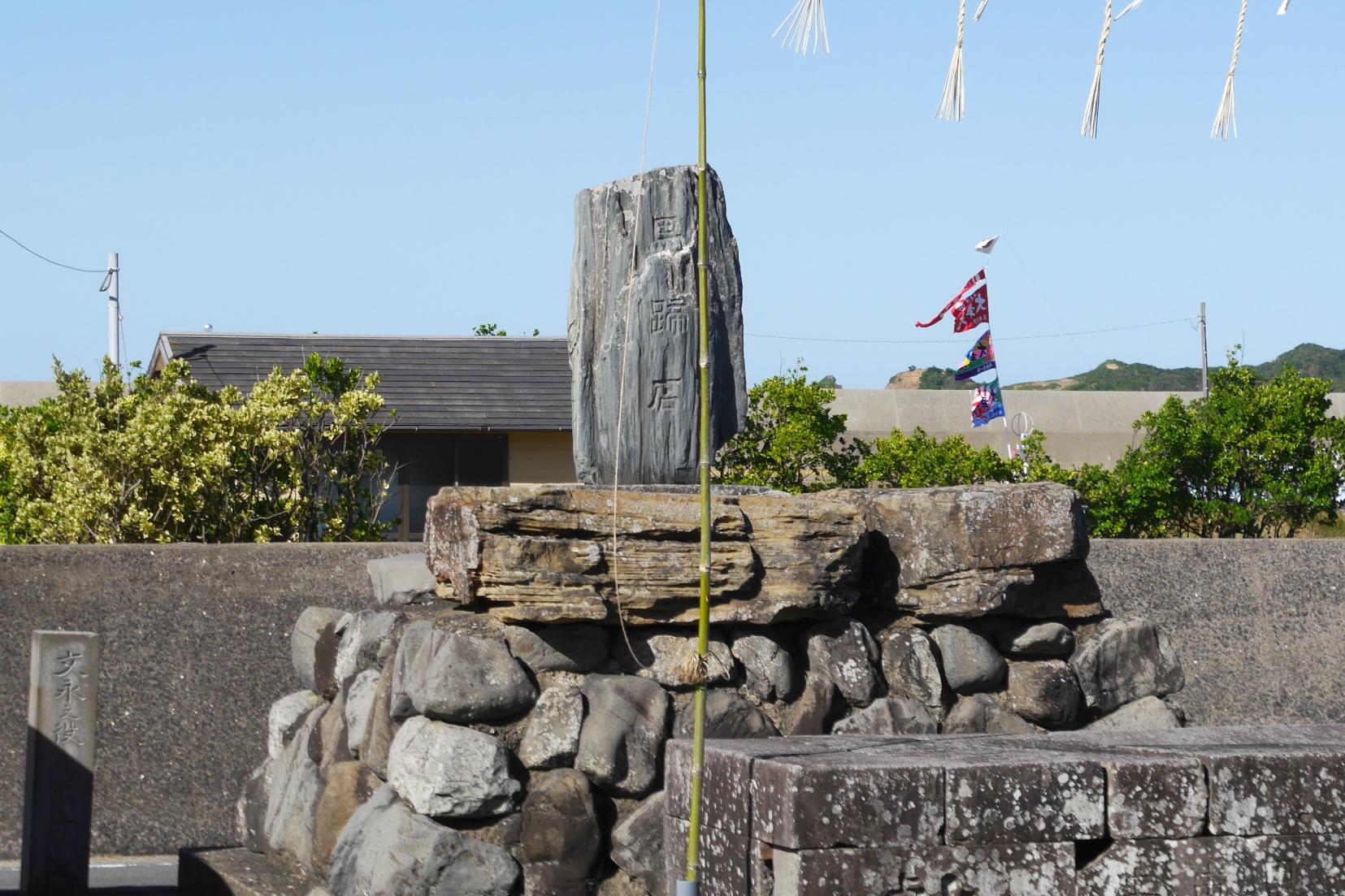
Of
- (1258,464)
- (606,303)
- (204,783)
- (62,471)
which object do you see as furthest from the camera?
(1258,464)

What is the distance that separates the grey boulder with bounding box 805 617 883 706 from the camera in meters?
5.68

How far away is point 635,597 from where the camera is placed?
5.46m

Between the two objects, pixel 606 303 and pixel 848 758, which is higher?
pixel 606 303

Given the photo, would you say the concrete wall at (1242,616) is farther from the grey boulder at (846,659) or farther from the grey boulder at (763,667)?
the grey boulder at (763,667)

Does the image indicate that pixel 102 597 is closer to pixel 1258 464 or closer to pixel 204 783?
pixel 204 783

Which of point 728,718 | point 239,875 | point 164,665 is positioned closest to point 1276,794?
point 728,718

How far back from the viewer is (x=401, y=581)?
6.58 meters

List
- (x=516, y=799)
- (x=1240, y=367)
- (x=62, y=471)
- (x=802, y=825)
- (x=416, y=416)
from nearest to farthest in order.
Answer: (x=802, y=825), (x=516, y=799), (x=62, y=471), (x=1240, y=367), (x=416, y=416)

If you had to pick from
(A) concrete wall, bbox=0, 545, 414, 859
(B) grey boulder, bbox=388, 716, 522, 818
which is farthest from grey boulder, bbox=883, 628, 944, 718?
(A) concrete wall, bbox=0, 545, 414, 859

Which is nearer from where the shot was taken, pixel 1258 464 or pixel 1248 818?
pixel 1248 818

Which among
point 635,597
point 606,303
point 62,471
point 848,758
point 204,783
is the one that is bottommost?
point 204,783

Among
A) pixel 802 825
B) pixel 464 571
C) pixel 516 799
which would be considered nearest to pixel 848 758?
pixel 802 825

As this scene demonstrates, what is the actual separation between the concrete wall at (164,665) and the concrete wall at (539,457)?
11.4m

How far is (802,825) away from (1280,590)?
15.8 ft
